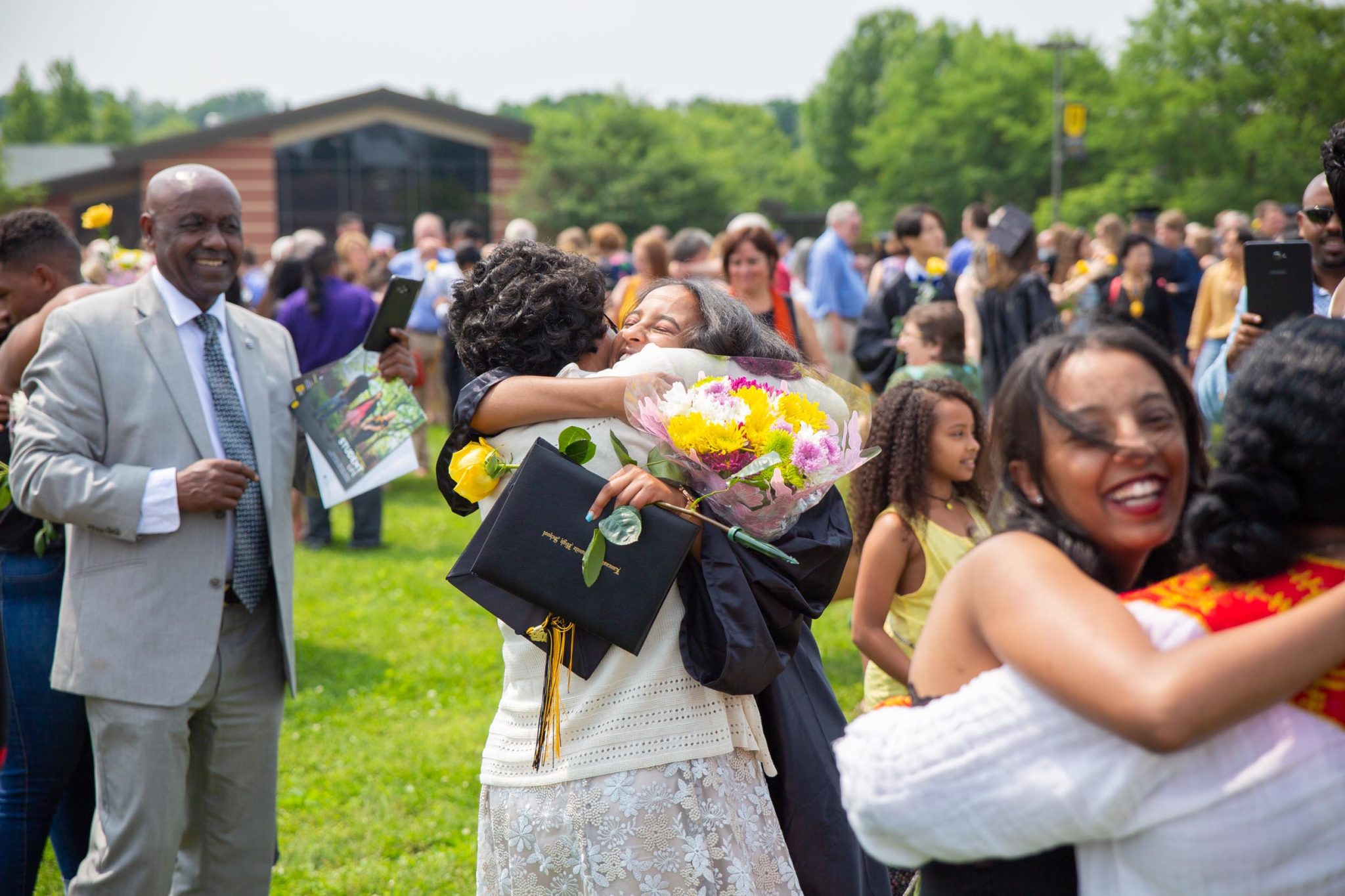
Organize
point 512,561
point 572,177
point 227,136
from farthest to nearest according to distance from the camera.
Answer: point 572,177, point 227,136, point 512,561

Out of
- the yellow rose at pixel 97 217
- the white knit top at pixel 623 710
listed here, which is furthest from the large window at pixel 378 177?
the white knit top at pixel 623 710

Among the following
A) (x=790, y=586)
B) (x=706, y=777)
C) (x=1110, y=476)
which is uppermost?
(x=1110, y=476)

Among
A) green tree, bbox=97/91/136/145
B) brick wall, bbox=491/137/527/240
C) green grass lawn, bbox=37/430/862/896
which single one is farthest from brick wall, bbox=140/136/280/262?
green tree, bbox=97/91/136/145

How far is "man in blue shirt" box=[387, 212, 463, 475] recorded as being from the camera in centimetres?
1275

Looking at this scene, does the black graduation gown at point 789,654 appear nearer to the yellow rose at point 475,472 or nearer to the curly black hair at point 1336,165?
the yellow rose at point 475,472

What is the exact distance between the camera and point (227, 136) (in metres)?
29.5

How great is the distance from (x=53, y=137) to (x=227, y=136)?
7384 cm

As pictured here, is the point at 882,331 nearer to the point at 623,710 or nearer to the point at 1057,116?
the point at 623,710

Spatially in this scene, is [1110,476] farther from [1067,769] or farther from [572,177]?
[572,177]

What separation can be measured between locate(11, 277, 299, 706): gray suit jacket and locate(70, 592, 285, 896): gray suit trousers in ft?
0.34

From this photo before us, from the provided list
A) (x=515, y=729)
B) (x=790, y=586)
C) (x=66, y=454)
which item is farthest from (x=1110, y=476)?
(x=66, y=454)

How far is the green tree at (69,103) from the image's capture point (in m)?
93.3

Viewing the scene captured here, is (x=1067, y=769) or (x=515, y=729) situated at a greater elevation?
(x=1067, y=769)

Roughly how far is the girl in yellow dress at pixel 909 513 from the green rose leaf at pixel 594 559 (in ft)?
5.38
